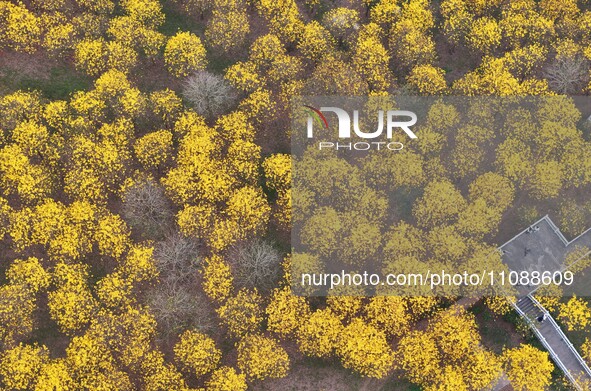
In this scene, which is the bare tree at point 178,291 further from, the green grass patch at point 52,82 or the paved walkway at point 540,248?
the paved walkway at point 540,248

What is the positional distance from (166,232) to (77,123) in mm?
15548

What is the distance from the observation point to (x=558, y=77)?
77.4 meters

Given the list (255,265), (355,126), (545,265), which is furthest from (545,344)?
(255,265)

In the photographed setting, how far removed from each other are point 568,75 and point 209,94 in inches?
1622

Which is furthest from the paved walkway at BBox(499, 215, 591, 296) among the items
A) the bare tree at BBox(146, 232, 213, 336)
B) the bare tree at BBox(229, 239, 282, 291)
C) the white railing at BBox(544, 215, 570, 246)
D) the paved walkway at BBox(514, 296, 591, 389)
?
the bare tree at BBox(146, 232, 213, 336)

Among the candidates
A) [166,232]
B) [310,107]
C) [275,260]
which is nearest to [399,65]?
[310,107]

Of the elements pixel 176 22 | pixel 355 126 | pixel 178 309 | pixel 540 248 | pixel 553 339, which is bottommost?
pixel 553 339

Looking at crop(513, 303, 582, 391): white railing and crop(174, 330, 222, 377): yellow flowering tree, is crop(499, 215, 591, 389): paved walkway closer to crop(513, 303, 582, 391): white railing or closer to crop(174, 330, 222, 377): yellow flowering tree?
crop(513, 303, 582, 391): white railing

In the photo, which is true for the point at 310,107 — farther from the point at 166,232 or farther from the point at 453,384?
the point at 453,384

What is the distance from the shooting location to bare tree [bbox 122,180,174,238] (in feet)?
225

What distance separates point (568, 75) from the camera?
7669cm

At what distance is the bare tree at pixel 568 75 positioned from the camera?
7681cm

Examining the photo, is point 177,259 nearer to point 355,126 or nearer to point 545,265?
point 355,126

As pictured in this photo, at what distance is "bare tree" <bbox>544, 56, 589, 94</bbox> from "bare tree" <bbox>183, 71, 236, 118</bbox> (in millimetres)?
37368
